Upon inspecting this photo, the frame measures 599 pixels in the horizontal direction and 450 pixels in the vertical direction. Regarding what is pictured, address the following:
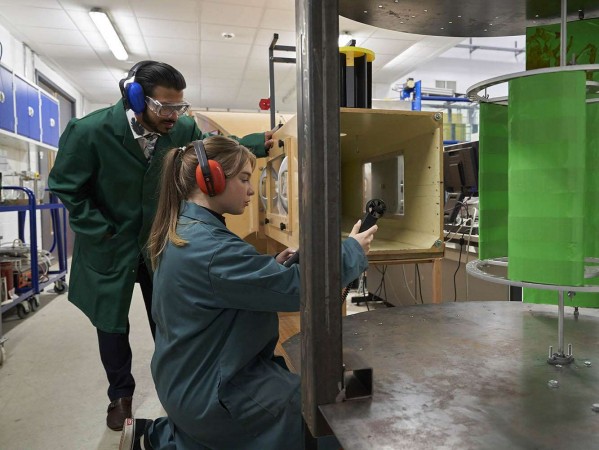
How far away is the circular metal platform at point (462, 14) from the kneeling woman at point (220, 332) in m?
0.45

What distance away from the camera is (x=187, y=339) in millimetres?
1046

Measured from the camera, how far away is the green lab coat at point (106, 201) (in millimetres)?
1681

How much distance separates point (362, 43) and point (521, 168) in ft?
17.4

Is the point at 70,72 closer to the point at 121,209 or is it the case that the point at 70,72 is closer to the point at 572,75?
the point at 121,209

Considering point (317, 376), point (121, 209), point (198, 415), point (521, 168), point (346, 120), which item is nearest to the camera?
point (317, 376)

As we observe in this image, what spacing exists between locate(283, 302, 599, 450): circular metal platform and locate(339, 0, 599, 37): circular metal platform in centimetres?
66

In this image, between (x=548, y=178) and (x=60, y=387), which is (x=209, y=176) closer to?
(x=548, y=178)

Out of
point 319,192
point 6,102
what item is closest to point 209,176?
point 319,192

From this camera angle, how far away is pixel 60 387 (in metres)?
2.32

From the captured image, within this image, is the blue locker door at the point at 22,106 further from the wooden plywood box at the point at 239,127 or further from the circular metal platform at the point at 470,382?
the circular metal platform at the point at 470,382

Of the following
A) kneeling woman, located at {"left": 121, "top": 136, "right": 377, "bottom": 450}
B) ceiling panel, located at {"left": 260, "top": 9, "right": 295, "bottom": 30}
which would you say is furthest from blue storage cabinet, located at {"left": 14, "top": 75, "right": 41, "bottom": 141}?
kneeling woman, located at {"left": 121, "top": 136, "right": 377, "bottom": 450}

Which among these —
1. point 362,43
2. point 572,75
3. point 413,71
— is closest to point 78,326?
point 572,75

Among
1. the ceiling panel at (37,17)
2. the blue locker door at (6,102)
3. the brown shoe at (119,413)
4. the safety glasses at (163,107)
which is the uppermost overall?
the ceiling panel at (37,17)

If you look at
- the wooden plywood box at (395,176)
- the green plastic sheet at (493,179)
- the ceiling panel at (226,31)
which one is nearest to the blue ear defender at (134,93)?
the wooden plywood box at (395,176)
